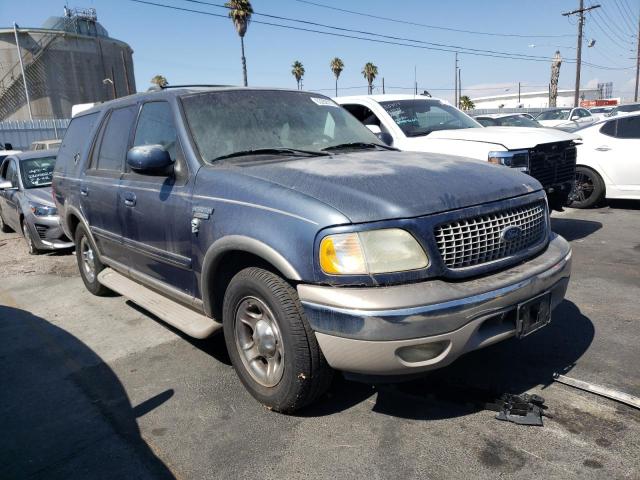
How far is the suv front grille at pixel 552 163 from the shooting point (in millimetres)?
6066

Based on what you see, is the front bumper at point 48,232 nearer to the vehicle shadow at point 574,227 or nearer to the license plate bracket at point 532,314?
the license plate bracket at point 532,314

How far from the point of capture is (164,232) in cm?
354

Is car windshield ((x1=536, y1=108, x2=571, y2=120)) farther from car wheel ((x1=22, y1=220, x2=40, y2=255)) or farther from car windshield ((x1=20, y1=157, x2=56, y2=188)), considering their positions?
car wheel ((x1=22, y1=220, x2=40, y2=255))

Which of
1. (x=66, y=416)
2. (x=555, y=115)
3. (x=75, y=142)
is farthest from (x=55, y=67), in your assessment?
(x=66, y=416)

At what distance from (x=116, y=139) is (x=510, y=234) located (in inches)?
131

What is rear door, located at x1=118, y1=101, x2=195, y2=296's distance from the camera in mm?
3373

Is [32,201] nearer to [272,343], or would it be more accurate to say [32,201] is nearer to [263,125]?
[263,125]

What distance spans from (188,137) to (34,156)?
674cm

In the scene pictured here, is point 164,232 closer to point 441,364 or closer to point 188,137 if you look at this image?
point 188,137

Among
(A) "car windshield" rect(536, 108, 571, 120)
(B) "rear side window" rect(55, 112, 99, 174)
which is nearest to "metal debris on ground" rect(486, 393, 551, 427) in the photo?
(B) "rear side window" rect(55, 112, 99, 174)

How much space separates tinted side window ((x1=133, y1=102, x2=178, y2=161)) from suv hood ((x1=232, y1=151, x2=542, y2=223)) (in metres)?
0.70

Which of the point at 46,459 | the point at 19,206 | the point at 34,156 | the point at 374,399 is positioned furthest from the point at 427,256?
the point at 34,156

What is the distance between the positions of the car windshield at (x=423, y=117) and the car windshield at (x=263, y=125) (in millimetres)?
2977

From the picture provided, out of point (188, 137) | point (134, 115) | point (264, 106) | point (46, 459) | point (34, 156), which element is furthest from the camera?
point (34, 156)
